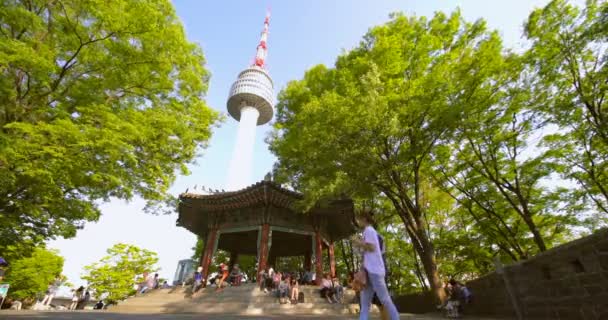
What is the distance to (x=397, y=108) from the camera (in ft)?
30.5

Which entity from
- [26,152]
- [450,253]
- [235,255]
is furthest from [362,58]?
[235,255]

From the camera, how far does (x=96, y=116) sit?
23.2ft

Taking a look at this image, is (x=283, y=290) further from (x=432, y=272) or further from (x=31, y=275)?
(x=31, y=275)

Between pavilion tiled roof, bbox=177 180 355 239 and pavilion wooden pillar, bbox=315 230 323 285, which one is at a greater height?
pavilion tiled roof, bbox=177 180 355 239

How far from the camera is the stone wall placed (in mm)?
4742

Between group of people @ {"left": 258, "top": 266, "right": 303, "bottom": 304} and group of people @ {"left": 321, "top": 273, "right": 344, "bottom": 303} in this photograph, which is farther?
group of people @ {"left": 321, "top": 273, "right": 344, "bottom": 303}

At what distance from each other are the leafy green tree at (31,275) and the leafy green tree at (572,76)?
32.0 metres

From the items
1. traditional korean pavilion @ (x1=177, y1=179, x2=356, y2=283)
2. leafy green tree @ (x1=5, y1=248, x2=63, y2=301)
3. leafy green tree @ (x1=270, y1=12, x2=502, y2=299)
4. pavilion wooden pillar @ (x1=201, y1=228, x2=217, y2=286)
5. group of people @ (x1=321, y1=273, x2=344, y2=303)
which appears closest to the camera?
leafy green tree @ (x1=270, y1=12, x2=502, y2=299)

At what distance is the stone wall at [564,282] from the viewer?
15.6 feet

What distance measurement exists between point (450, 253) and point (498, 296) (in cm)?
977

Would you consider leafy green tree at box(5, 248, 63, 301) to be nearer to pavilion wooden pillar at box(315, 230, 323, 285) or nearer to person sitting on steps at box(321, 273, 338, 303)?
pavilion wooden pillar at box(315, 230, 323, 285)

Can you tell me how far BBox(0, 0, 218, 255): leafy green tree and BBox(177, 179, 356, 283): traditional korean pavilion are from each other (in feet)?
12.3

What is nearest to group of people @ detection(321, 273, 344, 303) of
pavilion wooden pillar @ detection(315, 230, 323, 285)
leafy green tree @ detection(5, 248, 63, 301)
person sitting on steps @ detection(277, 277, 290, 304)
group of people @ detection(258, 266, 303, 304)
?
group of people @ detection(258, 266, 303, 304)

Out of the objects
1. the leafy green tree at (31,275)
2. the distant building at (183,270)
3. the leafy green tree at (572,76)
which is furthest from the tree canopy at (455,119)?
the leafy green tree at (31,275)
